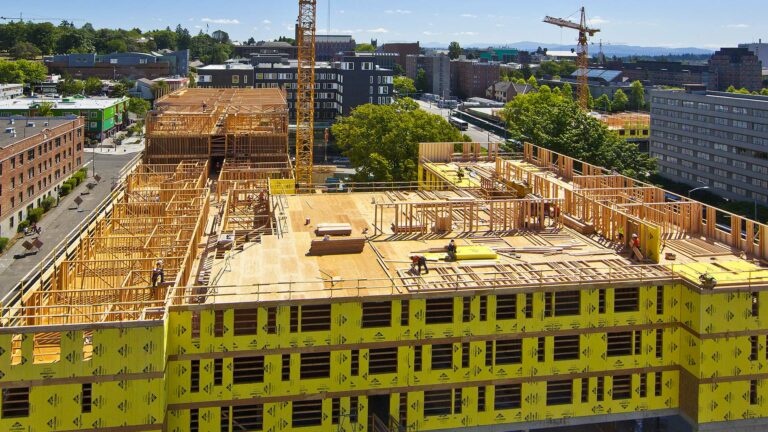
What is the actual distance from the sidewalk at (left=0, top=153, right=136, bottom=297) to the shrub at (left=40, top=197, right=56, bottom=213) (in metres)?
0.63

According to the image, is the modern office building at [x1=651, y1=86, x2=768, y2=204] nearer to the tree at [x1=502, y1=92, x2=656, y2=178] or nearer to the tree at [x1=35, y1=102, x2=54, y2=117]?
the tree at [x1=502, y1=92, x2=656, y2=178]

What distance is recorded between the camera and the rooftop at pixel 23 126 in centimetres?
9279

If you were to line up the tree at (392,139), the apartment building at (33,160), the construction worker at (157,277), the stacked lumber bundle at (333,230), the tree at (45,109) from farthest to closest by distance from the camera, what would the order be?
the tree at (45,109), the tree at (392,139), the apartment building at (33,160), the stacked lumber bundle at (333,230), the construction worker at (157,277)

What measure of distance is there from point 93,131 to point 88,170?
26022 millimetres

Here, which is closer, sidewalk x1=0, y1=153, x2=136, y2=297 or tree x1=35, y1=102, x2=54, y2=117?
sidewalk x1=0, y1=153, x2=136, y2=297

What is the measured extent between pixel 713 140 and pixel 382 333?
9822 cm

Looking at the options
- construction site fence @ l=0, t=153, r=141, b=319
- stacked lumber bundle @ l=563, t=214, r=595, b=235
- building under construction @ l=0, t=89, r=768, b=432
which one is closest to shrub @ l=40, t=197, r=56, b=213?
construction site fence @ l=0, t=153, r=141, b=319

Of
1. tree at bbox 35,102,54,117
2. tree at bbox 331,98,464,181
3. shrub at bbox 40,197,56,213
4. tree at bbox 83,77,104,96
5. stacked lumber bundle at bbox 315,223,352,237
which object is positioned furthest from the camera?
tree at bbox 83,77,104,96

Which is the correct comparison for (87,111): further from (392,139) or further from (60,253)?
(60,253)

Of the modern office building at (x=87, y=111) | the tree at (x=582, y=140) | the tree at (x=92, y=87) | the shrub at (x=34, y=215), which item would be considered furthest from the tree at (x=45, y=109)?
the tree at (x=582, y=140)

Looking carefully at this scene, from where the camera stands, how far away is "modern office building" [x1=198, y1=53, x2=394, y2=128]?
154125 mm

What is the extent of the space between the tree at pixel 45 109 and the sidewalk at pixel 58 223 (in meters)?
11.9

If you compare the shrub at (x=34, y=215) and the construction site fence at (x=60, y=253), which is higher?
the construction site fence at (x=60, y=253)

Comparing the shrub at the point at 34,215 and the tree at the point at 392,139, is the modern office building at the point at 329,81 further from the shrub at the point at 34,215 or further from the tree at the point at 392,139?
the shrub at the point at 34,215
